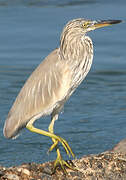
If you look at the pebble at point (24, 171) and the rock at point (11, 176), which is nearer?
the rock at point (11, 176)

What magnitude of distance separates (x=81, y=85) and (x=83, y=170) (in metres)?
4.35

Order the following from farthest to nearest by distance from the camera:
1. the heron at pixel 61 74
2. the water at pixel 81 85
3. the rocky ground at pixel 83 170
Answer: the water at pixel 81 85 < the heron at pixel 61 74 < the rocky ground at pixel 83 170

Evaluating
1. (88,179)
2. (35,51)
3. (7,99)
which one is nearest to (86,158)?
(88,179)

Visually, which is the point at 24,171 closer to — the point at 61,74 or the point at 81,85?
the point at 61,74

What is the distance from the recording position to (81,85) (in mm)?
10289

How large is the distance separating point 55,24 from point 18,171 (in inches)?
276

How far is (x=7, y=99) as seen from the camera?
9.58 metres

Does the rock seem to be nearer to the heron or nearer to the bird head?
the heron

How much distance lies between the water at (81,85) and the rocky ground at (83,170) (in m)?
1.63

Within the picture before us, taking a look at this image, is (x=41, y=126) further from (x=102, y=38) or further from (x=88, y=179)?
(x=102, y=38)

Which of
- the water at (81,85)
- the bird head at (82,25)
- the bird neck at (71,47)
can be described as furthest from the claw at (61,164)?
the water at (81,85)

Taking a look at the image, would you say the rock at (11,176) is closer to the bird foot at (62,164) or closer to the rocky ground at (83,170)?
the rocky ground at (83,170)

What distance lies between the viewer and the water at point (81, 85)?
8164 millimetres

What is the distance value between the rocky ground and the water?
1.63m
